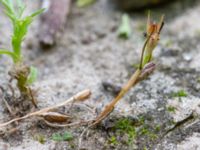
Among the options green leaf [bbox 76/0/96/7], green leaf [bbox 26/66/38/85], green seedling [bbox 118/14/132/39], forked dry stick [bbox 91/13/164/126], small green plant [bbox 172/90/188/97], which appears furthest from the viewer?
green leaf [bbox 76/0/96/7]

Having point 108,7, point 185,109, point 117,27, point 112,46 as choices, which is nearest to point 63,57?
point 112,46

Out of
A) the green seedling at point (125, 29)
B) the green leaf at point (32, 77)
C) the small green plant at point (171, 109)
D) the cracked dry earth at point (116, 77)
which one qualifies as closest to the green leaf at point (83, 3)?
the cracked dry earth at point (116, 77)

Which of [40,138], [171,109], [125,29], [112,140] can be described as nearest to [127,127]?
[112,140]

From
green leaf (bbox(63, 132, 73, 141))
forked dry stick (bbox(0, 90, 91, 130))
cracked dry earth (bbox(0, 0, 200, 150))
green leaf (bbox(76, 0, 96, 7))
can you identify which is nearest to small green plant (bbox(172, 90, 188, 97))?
cracked dry earth (bbox(0, 0, 200, 150))

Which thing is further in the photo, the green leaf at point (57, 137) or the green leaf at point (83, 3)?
the green leaf at point (83, 3)

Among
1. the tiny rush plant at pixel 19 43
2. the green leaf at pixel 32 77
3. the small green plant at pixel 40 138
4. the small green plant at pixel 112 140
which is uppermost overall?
the tiny rush plant at pixel 19 43

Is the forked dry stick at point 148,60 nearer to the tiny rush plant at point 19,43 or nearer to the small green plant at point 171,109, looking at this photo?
the small green plant at point 171,109

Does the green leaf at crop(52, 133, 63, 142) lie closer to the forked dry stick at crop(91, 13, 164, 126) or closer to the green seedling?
the forked dry stick at crop(91, 13, 164, 126)
